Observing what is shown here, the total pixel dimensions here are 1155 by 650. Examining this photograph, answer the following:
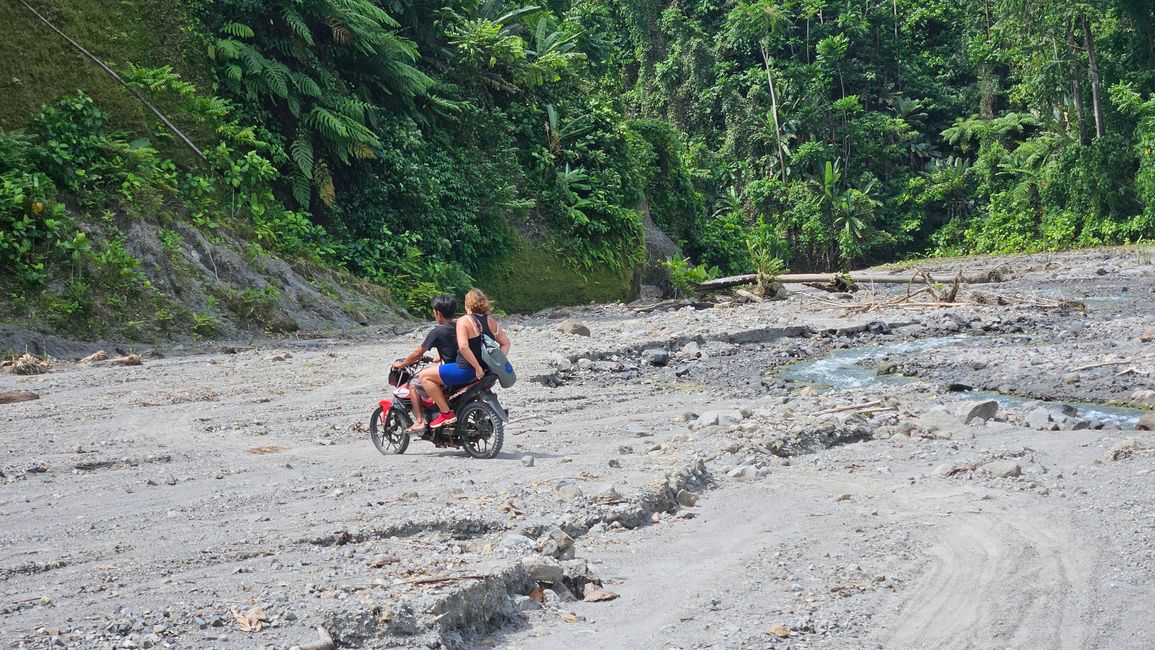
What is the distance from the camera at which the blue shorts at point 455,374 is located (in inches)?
302

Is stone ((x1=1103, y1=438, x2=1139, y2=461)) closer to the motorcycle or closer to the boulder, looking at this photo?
the boulder

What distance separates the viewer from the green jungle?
15109 mm

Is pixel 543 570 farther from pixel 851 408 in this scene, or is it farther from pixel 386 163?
pixel 386 163

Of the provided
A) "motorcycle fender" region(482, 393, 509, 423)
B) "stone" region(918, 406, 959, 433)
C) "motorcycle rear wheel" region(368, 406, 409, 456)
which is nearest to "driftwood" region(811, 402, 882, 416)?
"stone" region(918, 406, 959, 433)

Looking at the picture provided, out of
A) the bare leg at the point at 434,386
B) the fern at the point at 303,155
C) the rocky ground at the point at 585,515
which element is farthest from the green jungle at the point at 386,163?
the bare leg at the point at 434,386

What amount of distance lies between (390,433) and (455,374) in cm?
95

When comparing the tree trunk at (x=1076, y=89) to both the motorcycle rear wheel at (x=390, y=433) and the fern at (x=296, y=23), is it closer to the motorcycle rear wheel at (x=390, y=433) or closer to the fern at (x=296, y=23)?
the fern at (x=296, y=23)

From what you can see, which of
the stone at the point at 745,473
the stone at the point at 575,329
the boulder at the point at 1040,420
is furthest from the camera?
the stone at the point at 575,329

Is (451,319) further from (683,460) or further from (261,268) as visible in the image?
(261,268)

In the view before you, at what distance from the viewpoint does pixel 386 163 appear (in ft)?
67.5

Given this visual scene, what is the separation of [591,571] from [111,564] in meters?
2.23

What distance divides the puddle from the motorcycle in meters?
5.81

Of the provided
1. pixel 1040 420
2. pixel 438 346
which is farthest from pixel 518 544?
pixel 1040 420

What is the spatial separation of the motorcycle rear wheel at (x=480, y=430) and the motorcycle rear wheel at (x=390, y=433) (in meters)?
0.52
